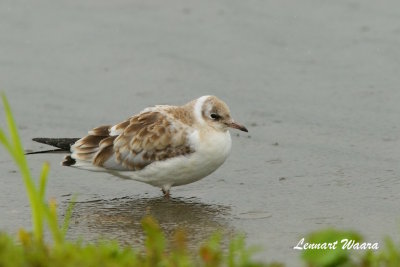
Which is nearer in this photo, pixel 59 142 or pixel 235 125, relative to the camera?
pixel 235 125

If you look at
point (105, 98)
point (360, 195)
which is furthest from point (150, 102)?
point (360, 195)

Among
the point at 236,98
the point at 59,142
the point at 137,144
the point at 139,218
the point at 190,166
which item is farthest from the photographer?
the point at 236,98

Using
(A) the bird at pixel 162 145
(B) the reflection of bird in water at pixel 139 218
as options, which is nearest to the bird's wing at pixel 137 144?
(A) the bird at pixel 162 145

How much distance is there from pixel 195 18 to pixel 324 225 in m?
5.39

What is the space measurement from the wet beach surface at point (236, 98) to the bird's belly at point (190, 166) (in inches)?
6.9

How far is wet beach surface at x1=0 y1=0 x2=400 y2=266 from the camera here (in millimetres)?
7496

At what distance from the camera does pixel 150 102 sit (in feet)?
33.2

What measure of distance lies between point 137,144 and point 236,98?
2138mm

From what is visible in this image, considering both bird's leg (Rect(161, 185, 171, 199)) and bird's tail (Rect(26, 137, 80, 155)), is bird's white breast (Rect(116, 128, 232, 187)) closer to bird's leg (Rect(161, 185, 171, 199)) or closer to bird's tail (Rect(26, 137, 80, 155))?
bird's leg (Rect(161, 185, 171, 199))

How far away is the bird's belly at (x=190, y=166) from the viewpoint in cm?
796

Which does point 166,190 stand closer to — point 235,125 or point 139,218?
point 139,218

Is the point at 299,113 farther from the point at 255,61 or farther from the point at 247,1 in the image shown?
the point at 247,1

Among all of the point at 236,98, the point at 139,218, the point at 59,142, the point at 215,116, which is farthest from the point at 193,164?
the point at 236,98

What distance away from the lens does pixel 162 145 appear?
8156 millimetres
